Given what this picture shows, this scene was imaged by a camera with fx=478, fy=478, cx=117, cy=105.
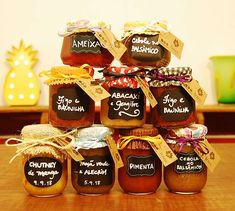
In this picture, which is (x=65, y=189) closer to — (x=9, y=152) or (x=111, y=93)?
(x=111, y=93)

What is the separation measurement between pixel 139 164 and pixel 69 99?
0.22 m

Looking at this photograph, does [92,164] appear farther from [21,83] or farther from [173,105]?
[21,83]

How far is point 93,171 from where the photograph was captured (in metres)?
1.08

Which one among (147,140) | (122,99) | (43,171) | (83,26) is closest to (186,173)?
(147,140)

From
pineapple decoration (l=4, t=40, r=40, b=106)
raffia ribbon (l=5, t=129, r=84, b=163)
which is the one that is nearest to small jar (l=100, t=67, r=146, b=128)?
raffia ribbon (l=5, t=129, r=84, b=163)

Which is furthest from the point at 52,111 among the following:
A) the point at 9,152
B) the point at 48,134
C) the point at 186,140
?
the point at 9,152

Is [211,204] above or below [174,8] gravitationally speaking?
below

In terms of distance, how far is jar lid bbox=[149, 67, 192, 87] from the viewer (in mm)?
1104

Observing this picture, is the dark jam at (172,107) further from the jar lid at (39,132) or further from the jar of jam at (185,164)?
the jar lid at (39,132)

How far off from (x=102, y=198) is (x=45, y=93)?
7.50 feet

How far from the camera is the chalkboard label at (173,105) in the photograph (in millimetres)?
1106

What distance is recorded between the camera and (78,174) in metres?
1.09

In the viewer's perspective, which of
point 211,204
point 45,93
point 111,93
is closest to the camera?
point 211,204

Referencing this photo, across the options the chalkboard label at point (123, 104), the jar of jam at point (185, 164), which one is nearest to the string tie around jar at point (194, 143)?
the jar of jam at point (185, 164)
